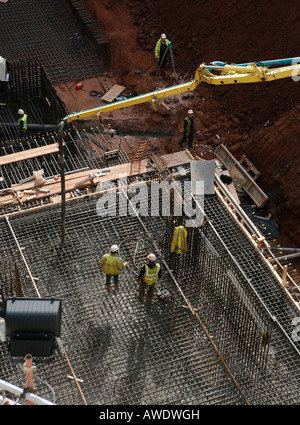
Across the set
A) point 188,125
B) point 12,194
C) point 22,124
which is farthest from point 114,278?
point 188,125

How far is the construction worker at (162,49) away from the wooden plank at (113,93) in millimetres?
1779

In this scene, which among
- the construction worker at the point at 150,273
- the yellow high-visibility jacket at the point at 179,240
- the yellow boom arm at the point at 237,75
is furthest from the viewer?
the yellow boom arm at the point at 237,75

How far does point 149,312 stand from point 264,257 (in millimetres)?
3728

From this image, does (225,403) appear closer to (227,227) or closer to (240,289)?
(240,289)

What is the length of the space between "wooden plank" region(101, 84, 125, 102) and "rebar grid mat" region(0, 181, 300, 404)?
7334 mm

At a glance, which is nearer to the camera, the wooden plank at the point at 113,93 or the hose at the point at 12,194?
the hose at the point at 12,194

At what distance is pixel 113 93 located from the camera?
30.1m

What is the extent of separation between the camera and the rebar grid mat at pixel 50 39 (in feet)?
101

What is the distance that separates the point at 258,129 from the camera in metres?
29.7

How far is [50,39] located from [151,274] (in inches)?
570

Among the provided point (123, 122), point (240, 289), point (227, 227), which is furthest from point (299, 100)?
point (240, 289)

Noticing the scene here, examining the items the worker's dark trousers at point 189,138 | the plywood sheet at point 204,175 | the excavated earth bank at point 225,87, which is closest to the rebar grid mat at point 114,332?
the plywood sheet at point 204,175

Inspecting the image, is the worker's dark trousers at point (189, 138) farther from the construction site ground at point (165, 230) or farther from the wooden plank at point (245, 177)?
the wooden plank at point (245, 177)

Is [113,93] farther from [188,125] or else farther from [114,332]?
[114,332]
